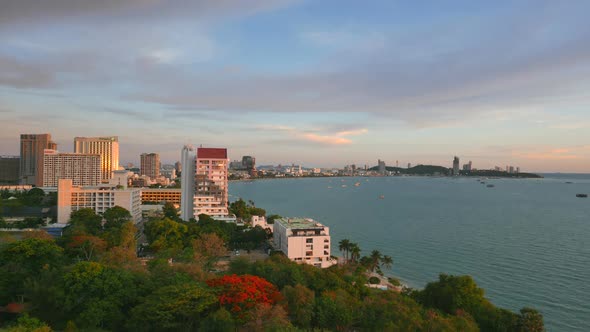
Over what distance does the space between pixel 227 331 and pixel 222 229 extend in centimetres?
1448

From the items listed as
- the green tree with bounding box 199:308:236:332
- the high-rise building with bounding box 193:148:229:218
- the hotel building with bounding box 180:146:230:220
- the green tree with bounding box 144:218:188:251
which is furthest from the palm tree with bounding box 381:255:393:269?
the high-rise building with bounding box 193:148:229:218

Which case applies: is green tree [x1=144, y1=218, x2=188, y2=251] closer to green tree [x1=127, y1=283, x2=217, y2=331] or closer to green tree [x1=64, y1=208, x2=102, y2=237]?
green tree [x1=64, y1=208, x2=102, y2=237]

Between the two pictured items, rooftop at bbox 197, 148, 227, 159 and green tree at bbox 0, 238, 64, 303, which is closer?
green tree at bbox 0, 238, 64, 303

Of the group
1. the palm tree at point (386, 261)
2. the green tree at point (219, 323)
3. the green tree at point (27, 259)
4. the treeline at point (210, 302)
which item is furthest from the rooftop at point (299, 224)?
the green tree at point (219, 323)

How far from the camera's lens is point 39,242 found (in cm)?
1471

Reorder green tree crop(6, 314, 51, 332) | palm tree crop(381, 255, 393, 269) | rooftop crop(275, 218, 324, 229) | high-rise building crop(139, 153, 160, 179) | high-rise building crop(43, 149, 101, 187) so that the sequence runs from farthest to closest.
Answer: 1. high-rise building crop(139, 153, 160, 179)
2. high-rise building crop(43, 149, 101, 187)
3. rooftop crop(275, 218, 324, 229)
4. palm tree crop(381, 255, 393, 269)
5. green tree crop(6, 314, 51, 332)

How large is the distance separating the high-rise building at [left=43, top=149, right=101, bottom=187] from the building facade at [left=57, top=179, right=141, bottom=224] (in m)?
31.5

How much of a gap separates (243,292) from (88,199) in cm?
2374

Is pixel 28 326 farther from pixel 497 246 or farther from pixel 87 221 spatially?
pixel 497 246

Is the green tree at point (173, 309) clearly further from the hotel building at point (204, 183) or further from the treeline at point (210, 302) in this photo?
the hotel building at point (204, 183)

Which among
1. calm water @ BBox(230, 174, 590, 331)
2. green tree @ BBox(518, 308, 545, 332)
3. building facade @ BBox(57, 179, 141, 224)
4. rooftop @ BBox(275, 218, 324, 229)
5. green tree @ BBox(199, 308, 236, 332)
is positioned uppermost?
building facade @ BBox(57, 179, 141, 224)

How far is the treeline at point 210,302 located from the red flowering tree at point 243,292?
3 cm

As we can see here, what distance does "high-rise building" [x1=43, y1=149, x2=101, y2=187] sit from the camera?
58.0 meters

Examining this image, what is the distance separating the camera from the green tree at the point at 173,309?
9.94m
